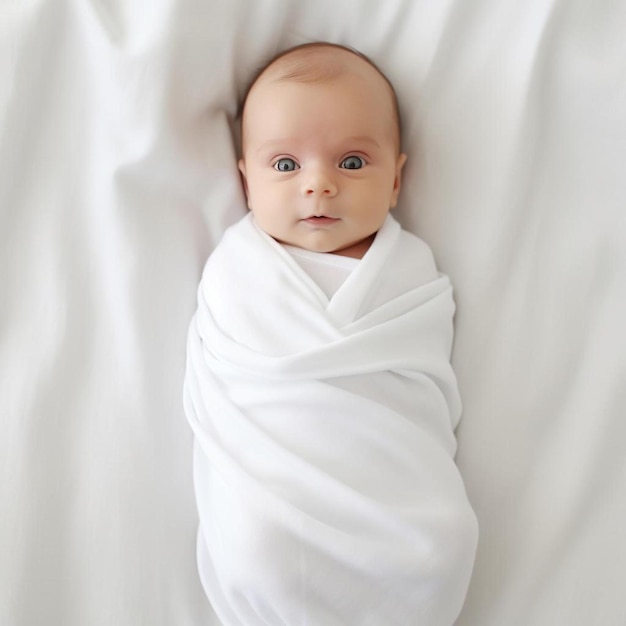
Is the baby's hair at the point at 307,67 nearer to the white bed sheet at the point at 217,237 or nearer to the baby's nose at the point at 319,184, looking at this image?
the white bed sheet at the point at 217,237

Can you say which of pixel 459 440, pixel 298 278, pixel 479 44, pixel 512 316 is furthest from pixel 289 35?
pixel 459 440

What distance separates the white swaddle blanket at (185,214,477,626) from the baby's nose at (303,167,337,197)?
0.37 feet

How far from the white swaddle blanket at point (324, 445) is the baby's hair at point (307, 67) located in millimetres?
274

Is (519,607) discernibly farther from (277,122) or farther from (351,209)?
(277,122)

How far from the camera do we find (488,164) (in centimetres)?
127

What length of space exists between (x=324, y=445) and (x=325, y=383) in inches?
3.6

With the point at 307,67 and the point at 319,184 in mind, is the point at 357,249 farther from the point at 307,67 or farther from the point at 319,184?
the point at 307,67

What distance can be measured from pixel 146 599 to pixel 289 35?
39.8 inches

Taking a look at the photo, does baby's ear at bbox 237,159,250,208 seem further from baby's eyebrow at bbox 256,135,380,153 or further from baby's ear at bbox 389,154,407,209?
baby's ear at bbox 389,154,407,209

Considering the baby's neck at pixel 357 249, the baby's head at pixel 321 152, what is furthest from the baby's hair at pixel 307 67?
the baby's neck at pixel 357 249

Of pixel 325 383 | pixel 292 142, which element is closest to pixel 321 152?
pixel 292 142

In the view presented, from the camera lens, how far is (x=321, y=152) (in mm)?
1169

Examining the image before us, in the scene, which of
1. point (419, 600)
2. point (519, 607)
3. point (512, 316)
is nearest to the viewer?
point (419, 600)

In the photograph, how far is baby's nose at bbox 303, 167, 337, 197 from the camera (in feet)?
3.69
